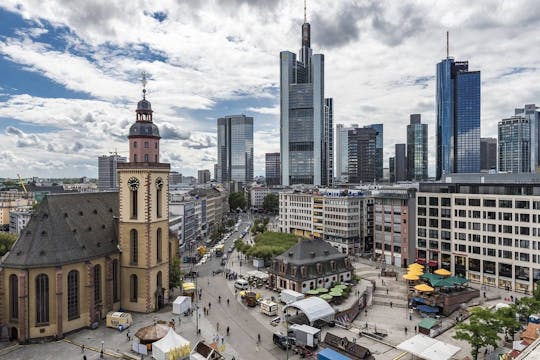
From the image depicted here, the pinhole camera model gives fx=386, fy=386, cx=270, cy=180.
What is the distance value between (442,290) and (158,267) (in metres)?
47.3

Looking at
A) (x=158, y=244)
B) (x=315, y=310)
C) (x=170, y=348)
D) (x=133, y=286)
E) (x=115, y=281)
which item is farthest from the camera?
(x=158, y=244)

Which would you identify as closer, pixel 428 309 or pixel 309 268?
pixel 428 309

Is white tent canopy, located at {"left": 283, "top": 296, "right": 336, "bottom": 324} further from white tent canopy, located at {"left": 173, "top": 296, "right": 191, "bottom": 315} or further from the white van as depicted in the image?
the white van

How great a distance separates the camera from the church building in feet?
159

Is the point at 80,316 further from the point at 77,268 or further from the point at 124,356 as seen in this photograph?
the point at 124,356

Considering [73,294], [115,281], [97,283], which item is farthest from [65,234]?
[115,281]

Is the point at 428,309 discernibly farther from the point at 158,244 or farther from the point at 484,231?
the point at 158,244

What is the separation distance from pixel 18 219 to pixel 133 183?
4053 inches

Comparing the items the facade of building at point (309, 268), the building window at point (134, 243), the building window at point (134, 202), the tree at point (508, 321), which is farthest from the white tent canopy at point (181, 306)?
the tree at point (508, 321)

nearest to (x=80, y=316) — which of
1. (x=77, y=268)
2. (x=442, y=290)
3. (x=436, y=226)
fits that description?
(x=77, y=268)

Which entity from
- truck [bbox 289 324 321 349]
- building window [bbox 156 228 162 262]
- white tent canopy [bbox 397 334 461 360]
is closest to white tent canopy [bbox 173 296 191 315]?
building window [bbox 156 228 162 262]

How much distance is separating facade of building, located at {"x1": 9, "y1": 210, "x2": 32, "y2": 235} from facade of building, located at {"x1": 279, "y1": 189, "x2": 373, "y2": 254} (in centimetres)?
9356

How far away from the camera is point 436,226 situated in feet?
280

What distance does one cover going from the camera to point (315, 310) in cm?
5262
